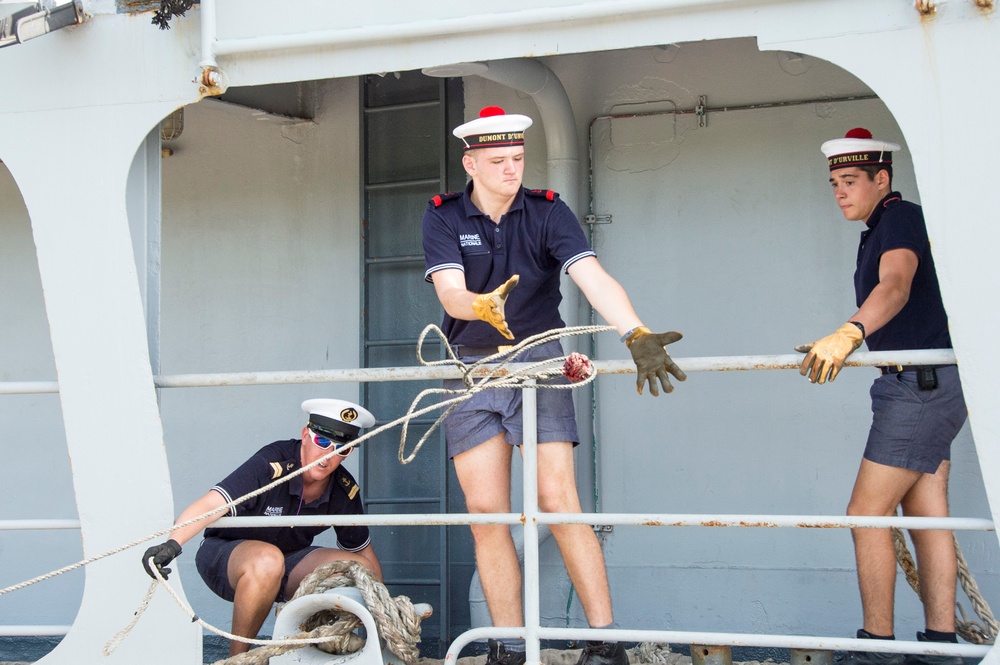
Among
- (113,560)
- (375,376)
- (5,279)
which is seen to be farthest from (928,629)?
(5,279)

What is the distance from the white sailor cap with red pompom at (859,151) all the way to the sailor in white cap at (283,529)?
6.20 feet

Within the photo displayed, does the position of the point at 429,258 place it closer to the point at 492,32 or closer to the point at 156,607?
the point at 492,32

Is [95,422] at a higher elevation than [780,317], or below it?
below

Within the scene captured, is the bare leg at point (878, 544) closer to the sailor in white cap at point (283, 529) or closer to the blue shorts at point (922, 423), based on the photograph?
the blue shorts at point (922, 423)

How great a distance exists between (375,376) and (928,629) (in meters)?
1.85

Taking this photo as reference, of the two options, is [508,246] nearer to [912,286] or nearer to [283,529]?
[912,286]

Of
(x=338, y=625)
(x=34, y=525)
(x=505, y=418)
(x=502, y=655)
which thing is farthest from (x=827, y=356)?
(x=34, y=525)

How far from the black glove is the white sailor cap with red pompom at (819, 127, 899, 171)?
2.41 metres

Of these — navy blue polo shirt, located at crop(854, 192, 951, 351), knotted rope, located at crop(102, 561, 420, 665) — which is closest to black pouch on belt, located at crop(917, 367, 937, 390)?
navy blue polo shirt, located at crop(854, 192, 951, 351)

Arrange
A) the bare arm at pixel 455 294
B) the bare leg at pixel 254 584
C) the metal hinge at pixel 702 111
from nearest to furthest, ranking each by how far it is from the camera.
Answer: the bare arm at pixel 455 294 < the bare leg at pixel 254 584 < the metal hinge at pixel 702 111

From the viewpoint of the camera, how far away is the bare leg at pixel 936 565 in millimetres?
3145

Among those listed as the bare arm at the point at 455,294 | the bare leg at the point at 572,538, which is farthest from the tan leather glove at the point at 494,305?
the bare leg at the point at 572,538

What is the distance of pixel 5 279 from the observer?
5324 millimetres

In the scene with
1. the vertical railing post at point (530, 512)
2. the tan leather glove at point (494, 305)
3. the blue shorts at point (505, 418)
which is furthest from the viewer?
the blue shorts at point (505, 418)
